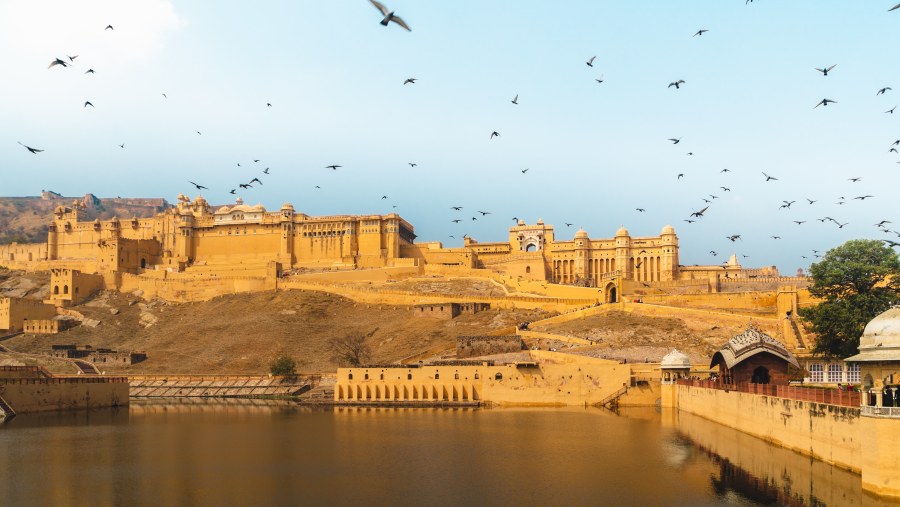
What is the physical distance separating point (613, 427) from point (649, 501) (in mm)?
14823

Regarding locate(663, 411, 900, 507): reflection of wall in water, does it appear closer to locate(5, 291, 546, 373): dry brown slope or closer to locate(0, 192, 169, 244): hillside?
locate(5, 291, 546, 373): dry brown slope

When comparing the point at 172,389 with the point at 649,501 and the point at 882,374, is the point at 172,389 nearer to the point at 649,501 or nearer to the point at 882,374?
the point at 649,501

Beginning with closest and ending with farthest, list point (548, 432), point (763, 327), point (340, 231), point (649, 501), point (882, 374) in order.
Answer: point (882, 374) < point (649, 501) < point (548, 432) < point (763, 327) < point (340, 231)

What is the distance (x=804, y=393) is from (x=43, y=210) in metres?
174

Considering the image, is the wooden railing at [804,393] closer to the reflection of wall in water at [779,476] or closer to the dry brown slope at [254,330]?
the reflection of wall in water at [779,476]

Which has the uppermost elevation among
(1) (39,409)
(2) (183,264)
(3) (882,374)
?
(2) (183,264)

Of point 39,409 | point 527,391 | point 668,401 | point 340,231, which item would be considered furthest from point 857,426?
point 340,231

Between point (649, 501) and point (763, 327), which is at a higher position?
point (763, 327)

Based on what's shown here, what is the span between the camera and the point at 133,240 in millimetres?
94750

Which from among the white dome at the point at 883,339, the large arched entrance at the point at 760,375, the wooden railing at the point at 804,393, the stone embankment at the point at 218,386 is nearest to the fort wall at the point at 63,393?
the stone embankment at the point at 218,386

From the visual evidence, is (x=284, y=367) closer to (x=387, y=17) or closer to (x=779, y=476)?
(x=779, y=476)

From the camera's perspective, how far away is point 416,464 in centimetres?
2848

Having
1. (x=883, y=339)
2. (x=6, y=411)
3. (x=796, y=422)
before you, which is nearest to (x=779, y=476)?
(x=796, y=422)

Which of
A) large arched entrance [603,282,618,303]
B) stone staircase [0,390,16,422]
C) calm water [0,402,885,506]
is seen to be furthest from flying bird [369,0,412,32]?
large arched entrance [603,282,618,303]
